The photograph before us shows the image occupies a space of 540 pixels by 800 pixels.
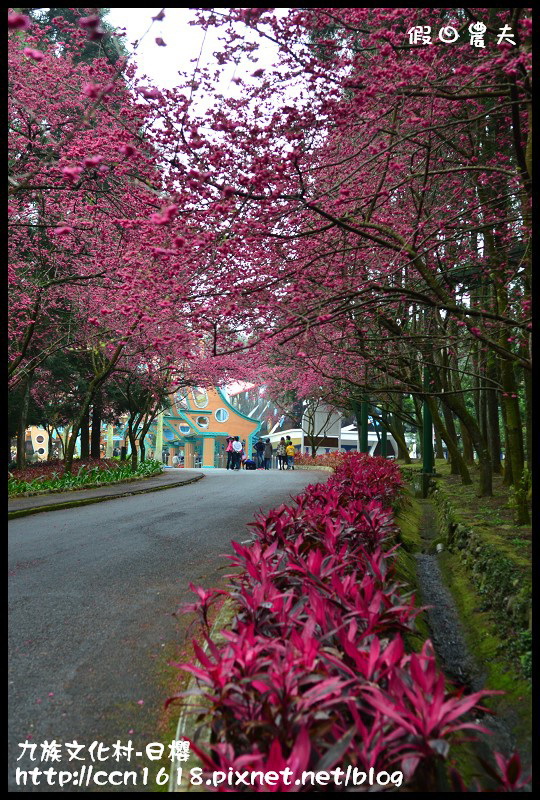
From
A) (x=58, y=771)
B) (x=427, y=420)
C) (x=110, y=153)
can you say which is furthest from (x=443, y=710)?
(x=427, y=420)

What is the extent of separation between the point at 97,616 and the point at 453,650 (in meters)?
3.52

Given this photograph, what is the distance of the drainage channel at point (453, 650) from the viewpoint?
3.82m

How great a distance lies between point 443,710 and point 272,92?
6463mm

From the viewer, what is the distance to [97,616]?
550 cm

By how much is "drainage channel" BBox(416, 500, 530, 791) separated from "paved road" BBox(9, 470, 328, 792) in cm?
229

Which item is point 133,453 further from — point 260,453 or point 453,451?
point 453,451

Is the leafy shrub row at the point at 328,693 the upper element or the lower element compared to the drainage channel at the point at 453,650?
upper

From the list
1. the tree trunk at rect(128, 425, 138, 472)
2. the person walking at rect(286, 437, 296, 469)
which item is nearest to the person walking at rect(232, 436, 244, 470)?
the person walking at rect(286, 437, 296, 469)

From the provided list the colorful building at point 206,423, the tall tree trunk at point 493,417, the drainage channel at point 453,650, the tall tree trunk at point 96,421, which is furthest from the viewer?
the colorful building at point 206,423

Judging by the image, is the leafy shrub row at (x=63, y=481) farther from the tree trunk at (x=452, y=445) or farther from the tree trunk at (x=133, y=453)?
the tree trunk at (x=452, y=445)

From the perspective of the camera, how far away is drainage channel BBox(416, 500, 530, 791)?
3820mm

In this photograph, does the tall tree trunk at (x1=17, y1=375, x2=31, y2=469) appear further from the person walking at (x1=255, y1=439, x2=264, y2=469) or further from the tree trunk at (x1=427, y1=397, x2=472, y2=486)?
the person walking at (x1=255, y1=439, x2=264, y2=469)

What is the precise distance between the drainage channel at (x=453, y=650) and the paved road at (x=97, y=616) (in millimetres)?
2293

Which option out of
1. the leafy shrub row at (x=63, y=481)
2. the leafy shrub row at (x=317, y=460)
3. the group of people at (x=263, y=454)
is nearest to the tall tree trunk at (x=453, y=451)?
the leafy shrub row at (x=63, y=481)
